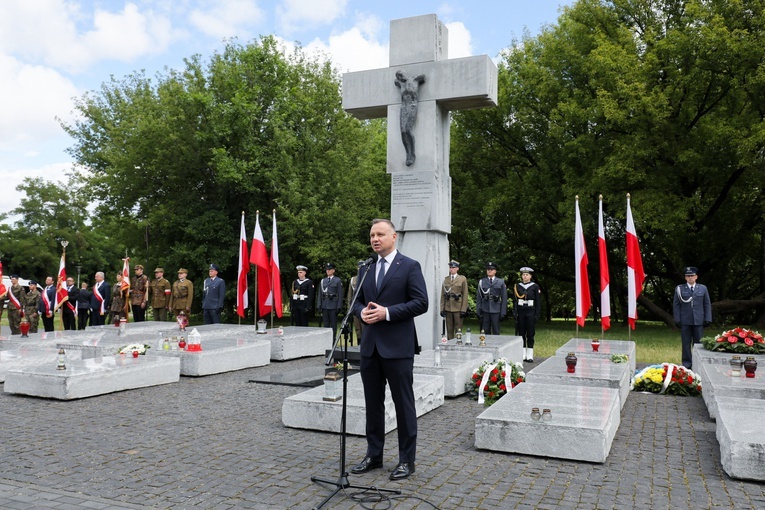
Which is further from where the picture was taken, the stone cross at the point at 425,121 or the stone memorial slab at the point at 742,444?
the stone cross at the point at 425,121

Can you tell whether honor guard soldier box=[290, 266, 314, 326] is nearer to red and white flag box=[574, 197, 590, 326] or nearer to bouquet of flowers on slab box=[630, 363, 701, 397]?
red and white flag box=[574, 197, 590, 326]

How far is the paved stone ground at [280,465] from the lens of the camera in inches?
176

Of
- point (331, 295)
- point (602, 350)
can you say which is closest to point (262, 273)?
point (331, 295)

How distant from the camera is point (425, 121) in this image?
13.0 meters

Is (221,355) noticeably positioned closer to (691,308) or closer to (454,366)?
(454,366)

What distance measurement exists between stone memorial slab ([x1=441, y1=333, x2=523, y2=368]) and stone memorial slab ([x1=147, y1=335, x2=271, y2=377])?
3.33 metres

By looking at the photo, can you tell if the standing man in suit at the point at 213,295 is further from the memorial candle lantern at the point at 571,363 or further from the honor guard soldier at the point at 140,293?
the memorial candle lantern at the point at 571,363

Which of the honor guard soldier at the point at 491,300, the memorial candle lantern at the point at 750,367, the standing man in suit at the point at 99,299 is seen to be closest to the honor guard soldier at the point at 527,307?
the honor guard soldier at the point at 491,300

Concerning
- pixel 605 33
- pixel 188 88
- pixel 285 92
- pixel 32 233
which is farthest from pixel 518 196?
pixel 32 233

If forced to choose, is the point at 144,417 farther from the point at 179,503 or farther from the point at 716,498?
the point at 716,498

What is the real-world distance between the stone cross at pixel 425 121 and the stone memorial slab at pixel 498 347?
1.57 metres

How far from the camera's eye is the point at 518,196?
2517cm

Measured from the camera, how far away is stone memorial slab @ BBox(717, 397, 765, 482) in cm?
494

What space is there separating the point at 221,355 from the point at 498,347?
14.8ft
